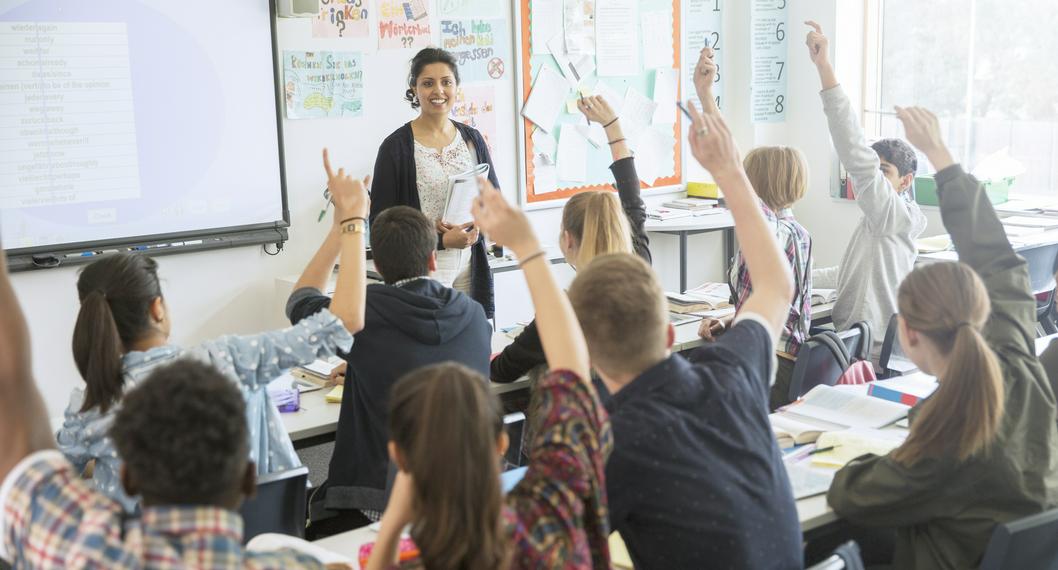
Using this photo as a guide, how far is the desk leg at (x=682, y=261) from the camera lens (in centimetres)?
599

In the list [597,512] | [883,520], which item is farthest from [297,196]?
[597,512]

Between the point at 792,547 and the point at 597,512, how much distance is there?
0.48m

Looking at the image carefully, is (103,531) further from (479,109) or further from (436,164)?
(479,109)

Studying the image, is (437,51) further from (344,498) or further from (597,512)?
(597,512)

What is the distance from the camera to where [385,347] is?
8.46ft

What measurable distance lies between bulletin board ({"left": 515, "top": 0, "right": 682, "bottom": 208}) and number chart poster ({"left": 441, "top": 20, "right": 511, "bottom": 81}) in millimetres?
92

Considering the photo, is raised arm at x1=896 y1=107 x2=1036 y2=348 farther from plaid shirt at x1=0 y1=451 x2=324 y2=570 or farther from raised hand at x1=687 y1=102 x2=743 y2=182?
plaid shirt at x1=0 y1=451 x2=324 y2=570

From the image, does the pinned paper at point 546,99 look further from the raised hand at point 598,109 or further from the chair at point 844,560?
the chair at point 844,560

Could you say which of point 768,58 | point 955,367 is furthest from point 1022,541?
point 768,58

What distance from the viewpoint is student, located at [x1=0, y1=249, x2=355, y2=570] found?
3.69ft

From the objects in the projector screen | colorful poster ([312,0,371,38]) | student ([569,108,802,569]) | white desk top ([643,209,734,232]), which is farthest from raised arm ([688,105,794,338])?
white desk top ([643,209,734,232])

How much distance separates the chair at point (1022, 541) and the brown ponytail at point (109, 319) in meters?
1.58

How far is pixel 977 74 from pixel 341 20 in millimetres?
3491

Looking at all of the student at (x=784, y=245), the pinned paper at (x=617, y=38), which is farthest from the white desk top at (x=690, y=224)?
the student at (x=784, y=245)
